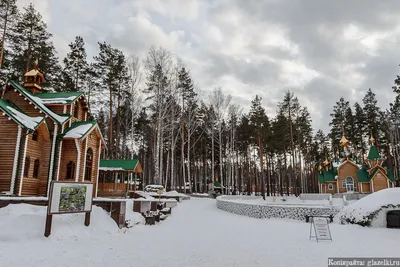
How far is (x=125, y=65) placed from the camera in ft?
90.3

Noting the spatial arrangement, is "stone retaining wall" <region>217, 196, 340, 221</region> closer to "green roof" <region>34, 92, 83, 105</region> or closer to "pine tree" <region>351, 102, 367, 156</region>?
"green roof" <region>34, 92, 83, 105</region>

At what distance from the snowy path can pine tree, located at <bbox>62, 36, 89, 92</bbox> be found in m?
21.6

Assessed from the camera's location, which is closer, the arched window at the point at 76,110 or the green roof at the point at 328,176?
the arched window at the point at 76,110

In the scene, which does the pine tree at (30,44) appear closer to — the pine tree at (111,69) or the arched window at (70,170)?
the pine tree at (111,69)

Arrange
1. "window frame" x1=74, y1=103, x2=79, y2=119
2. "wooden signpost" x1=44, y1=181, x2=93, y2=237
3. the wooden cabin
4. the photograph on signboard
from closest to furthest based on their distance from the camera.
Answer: "wooden signpost" x1=44, y1=181, x2=93, y2=237 < the photograph on signboard < "window frame" x1=74, y1=103, x2=79, y2=119 < the wooden cabin

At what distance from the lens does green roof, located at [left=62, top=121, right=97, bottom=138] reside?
50.8 feet

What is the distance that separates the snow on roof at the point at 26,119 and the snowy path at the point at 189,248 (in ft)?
24.0

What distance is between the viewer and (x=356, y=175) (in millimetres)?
32219

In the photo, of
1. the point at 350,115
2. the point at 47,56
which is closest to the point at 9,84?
the point at 47,56

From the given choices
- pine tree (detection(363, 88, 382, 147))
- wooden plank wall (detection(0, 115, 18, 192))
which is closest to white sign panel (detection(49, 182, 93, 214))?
wooden plank wall (detection(0, 115, 18, 192))

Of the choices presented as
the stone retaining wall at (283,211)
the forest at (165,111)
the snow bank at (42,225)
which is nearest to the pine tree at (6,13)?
the forest at (165,111)

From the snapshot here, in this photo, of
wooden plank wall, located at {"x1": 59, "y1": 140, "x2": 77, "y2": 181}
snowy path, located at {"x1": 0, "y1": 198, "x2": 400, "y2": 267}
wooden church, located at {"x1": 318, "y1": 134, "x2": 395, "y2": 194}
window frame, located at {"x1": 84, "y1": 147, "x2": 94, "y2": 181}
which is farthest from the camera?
wooden church, located at {"x1": 318, "y1": 134, "x2": 395, "y2": 194}

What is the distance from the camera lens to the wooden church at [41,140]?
13.0 meters

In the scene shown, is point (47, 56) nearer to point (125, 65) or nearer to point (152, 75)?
point (125, 65)
